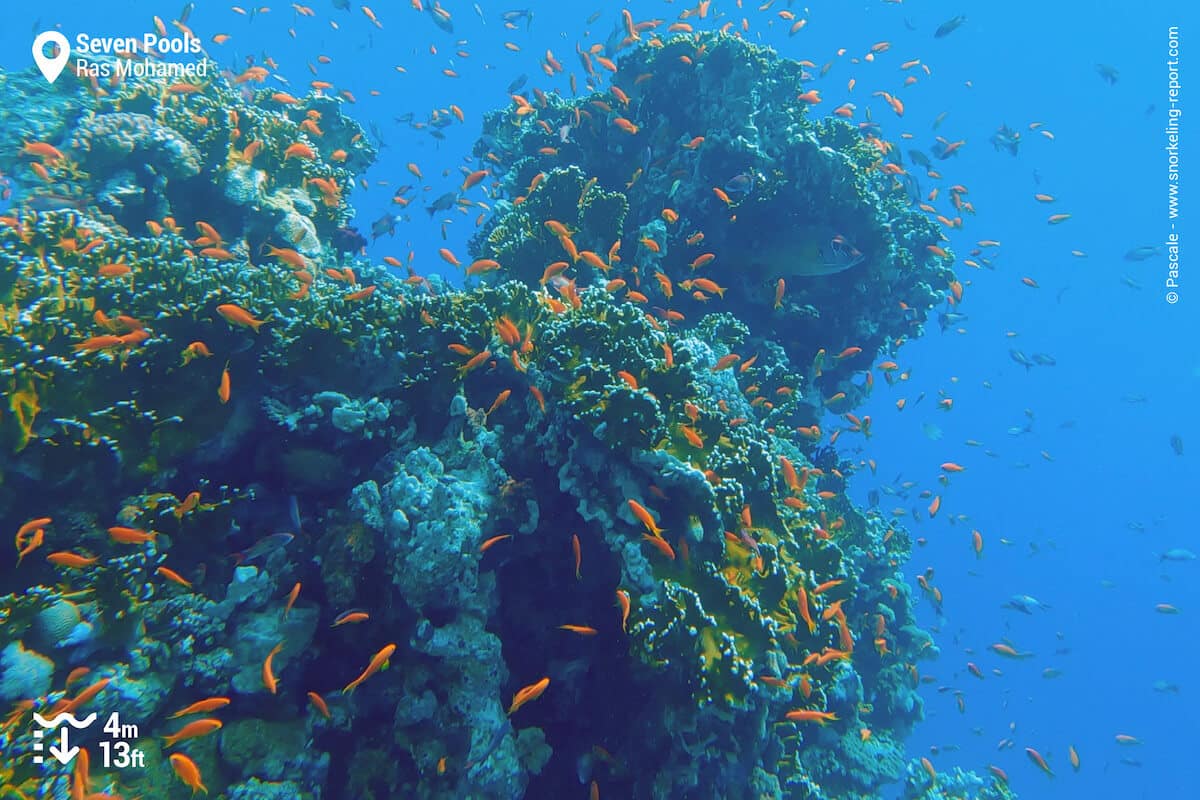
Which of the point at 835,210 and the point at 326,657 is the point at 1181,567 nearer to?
the point at 835,210

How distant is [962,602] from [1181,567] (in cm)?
3614

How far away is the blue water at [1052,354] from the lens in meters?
62.6

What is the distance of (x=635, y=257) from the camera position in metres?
9.56

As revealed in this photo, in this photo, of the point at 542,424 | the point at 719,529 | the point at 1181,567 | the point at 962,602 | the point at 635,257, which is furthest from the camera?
the point at 1181,567

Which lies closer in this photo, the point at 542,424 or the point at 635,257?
the point at 542,424

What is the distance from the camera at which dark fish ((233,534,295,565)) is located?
4.79 metres

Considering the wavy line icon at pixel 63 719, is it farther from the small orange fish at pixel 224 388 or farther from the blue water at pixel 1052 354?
the blue water at pixel 1052 354

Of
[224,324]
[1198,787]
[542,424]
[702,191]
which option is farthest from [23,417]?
[1198,787]

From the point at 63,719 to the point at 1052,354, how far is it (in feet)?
333

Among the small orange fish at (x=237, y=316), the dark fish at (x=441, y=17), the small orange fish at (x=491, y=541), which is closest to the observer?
the small orange fish at (x=491, y=541)

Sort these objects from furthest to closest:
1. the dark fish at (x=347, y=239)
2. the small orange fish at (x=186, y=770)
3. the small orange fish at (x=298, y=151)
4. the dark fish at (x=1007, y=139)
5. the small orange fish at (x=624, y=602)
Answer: the dark fish at (x=1007, y=139) < the dark fish at (x=347, y=239) < the small orange fish at (x=298, y=151) < the small orange fish at (x=624, y=602) < the small orange fish at (x=186, y=770)

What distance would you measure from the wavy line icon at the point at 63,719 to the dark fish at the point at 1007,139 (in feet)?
55.5

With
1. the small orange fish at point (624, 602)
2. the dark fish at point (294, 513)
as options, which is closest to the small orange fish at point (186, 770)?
the dark fish at point (294, 513)

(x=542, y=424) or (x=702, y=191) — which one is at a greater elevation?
(x=702, y=191)
